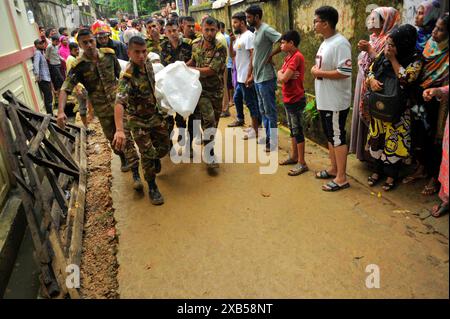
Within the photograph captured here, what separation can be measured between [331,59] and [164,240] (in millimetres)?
2338

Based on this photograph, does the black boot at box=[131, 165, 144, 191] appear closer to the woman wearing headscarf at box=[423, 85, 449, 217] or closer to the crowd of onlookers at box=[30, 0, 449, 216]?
the crowd of onlookers at box=[30, 0, 449, 216]

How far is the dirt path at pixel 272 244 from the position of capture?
245cm

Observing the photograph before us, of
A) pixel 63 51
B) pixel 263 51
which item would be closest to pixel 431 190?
pixel 263 51

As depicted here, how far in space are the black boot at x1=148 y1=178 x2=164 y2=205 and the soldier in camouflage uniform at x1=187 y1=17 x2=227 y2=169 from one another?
852 mm

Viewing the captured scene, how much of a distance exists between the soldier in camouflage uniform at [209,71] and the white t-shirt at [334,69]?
1.34 m

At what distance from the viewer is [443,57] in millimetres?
2701

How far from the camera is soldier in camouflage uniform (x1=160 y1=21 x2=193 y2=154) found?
4754mm

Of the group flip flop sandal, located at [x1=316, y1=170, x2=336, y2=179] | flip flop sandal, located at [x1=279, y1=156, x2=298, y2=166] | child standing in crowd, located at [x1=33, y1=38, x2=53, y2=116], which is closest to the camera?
flip flop sandal, located at [x1=316, y1=170, x2=336, y2=179]

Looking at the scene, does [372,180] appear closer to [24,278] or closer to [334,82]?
[334,82]

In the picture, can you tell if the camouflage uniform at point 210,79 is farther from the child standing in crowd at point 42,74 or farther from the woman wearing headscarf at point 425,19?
the child standing in crowd at point 42,74

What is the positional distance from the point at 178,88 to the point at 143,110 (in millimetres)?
493

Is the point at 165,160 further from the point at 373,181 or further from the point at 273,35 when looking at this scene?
the point at 373,181

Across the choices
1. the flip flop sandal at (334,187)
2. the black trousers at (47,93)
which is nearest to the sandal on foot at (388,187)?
the flip flop sandal at (334,187)

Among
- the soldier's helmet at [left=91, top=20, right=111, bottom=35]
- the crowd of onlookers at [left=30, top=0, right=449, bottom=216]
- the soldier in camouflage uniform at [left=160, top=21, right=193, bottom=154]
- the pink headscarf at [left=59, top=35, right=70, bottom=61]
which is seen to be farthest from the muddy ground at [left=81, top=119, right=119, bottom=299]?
the pink headscarf at [left=59, top=35, right=70, bottom=61]
